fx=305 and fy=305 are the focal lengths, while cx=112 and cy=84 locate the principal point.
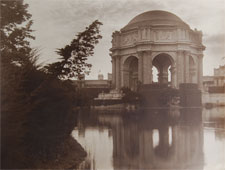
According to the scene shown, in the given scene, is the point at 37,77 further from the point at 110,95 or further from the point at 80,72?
the point at 110,95

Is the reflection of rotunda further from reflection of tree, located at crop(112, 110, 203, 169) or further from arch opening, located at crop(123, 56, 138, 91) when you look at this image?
reflection of tree, located at crop(112, 110, 203, 169)

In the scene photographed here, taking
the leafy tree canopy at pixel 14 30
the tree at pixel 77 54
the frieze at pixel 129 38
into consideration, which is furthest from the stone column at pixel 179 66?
the tree at pixel 77 54

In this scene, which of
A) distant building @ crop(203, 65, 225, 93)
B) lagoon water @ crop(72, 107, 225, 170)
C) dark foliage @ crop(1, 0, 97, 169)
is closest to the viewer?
dark foliage @ crop(1, 0, 97, 169)

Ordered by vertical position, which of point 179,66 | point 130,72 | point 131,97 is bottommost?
point 131,97

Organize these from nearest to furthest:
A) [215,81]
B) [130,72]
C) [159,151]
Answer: [159,151] → [130,72] → [215,81]

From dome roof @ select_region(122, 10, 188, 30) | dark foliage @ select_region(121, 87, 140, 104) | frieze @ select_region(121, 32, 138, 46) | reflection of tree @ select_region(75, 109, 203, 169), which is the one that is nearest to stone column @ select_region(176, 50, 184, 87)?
dome roof @ select_region(122, 10, 188, 30)

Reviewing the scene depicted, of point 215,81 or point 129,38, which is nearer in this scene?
point 129,38

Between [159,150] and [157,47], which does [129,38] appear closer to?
[157,47]

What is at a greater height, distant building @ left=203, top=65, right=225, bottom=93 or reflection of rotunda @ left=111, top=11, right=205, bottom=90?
reflection of rotunda @ left=111, top=11, right=205, bottom=90

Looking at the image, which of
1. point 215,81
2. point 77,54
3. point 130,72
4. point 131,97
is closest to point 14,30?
point 77,54
